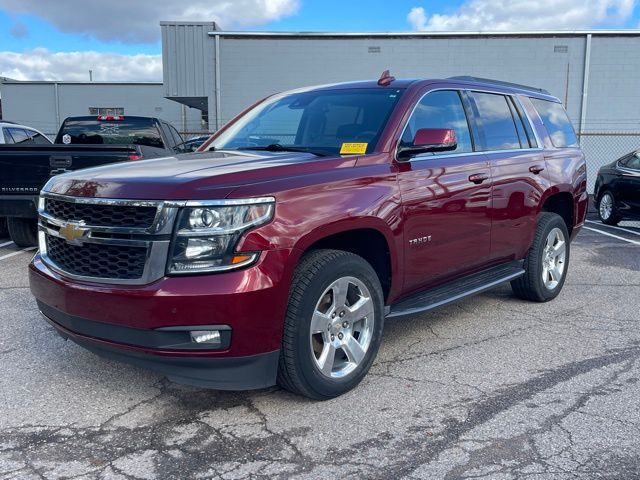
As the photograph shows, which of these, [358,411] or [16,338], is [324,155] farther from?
[16,338]

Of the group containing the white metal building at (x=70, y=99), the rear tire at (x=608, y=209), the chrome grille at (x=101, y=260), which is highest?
the white metal building at (x=70, y=99)

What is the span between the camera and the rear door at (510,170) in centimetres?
486

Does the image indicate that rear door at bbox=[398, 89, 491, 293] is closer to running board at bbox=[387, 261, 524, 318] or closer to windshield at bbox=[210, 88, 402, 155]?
running board at bbox=[387, 261, 524, 318]

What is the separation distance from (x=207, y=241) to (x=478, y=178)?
242 centimetres

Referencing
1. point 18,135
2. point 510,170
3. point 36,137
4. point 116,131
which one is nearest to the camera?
point 510,170

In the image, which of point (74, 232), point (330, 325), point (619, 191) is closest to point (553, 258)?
point (330, 325)

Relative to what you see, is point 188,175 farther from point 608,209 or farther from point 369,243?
point 608,209

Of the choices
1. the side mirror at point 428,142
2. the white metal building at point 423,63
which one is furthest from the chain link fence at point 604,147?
the side mirror at point 428,142

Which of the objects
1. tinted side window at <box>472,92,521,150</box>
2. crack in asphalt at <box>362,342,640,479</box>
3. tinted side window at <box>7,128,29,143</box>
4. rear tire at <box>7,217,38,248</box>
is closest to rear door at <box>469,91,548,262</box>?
tinted side window at <box>472,92,521,150</box>

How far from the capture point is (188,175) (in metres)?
3.19

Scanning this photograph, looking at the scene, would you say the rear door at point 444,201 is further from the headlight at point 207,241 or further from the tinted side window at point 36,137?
the tinted side window at point 36,137

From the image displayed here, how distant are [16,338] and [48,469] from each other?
7.03 ft

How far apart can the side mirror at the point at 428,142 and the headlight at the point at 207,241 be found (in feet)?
4.70

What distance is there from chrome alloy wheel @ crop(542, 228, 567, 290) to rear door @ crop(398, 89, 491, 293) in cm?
129
